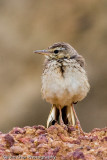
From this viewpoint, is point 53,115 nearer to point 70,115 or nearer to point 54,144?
point 70,115

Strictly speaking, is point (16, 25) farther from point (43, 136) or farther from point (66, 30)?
point (43, 136)

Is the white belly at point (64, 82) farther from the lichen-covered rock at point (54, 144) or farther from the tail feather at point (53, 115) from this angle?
the lichen-covered rock at point (54, 144)

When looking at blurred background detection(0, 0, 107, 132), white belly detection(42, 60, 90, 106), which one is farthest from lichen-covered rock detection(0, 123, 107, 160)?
blurred background detection(0, 0, 107, 132)

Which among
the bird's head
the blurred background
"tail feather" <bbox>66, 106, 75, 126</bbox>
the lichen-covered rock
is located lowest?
the lichen-covered rock

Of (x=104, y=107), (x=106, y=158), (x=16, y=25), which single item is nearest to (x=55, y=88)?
(x=106, y=158)

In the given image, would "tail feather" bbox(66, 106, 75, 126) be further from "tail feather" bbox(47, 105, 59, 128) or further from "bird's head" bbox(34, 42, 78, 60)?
"bird's head" bbox(34, 42, 78, 60)

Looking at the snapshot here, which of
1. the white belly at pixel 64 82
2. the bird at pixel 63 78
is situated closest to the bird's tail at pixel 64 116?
the bird at pixel 63 78

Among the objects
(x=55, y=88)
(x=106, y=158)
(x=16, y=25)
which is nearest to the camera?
(x=106, y=158)

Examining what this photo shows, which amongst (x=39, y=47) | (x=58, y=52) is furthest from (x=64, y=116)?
(x=39, y=47)
